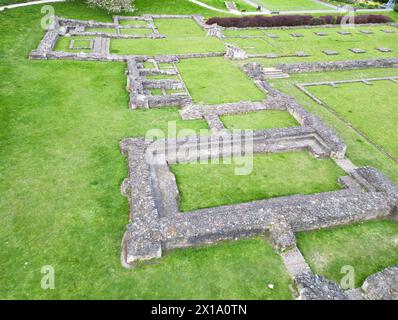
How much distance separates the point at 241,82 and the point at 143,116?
24.2 ft

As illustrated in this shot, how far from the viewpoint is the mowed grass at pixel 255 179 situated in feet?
38.2

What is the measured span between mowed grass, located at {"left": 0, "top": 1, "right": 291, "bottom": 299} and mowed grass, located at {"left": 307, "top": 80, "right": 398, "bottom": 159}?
836 cm

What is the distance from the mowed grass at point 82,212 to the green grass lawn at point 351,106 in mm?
6876

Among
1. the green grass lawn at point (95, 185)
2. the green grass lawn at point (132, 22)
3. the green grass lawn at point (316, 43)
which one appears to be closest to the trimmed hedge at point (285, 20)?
the green grass lawn at point (316, 43)

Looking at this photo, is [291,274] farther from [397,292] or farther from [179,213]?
[179,213]

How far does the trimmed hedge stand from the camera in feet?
107

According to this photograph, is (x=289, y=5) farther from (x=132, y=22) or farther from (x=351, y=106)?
(x=351, y=106)

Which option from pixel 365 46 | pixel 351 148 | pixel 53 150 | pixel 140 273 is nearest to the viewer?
pixel 140 273

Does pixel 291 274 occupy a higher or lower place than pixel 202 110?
lower

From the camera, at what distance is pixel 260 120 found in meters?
16.4

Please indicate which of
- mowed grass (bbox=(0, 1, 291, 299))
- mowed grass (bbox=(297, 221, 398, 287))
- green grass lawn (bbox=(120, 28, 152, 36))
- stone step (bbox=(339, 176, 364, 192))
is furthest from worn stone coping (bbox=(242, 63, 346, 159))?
green grass lawn (bbox=(120, 28, 152, 36))

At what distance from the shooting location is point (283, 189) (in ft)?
39.7

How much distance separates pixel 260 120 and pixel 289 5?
33.0m

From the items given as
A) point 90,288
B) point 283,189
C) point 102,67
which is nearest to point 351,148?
point 283,189
